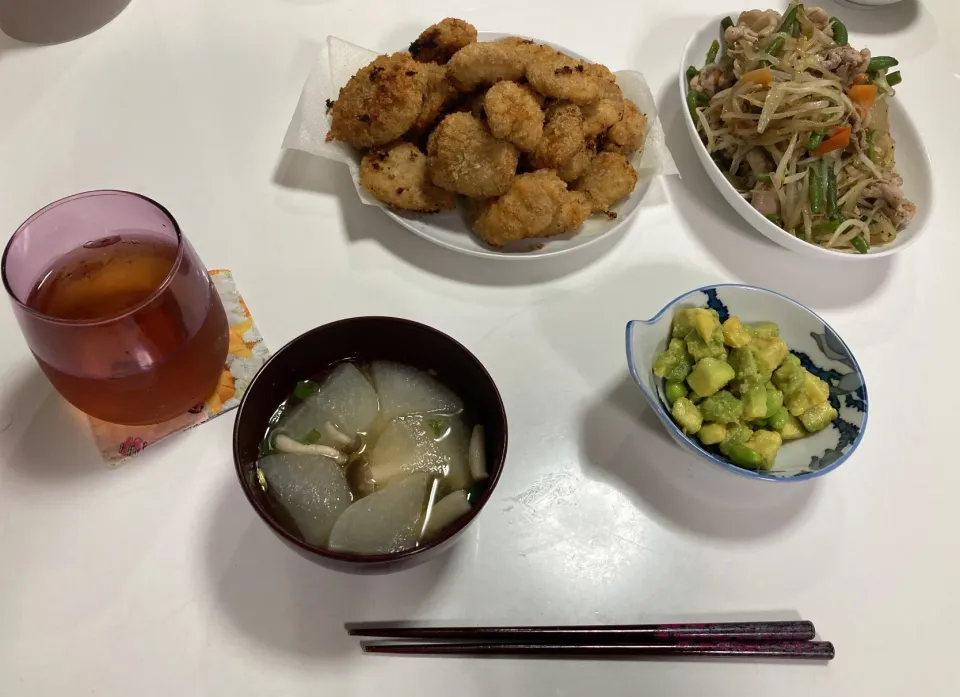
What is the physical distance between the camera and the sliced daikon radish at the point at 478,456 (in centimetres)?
101

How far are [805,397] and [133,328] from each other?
3.83ft

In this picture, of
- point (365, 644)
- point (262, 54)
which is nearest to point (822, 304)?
point (365, 644)

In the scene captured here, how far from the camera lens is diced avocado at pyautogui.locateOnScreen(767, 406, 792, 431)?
3.90 ft

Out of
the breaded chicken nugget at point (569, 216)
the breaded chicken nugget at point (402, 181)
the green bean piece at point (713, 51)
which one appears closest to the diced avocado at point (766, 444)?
the breaded chicken nugget at point (569, 216)

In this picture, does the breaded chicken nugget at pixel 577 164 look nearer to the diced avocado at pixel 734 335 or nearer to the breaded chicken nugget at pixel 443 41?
the breaded chicken nugget at pixel 443 41

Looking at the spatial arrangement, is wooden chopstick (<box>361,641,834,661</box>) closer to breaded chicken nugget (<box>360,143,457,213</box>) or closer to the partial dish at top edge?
the partial dish at top edge

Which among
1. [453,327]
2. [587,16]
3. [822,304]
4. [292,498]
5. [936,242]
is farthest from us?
[587,16]

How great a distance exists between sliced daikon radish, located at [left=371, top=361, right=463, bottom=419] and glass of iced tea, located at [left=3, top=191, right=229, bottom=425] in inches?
11.8

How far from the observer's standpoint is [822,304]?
59.9 inches

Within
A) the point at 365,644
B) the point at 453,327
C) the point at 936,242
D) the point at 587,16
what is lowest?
the point at 365,644

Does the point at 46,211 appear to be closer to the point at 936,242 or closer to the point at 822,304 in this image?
the point at 822,304

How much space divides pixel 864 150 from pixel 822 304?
476 mm

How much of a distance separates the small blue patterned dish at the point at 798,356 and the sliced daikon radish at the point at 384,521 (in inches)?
17.8

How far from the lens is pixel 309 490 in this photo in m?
0.97
